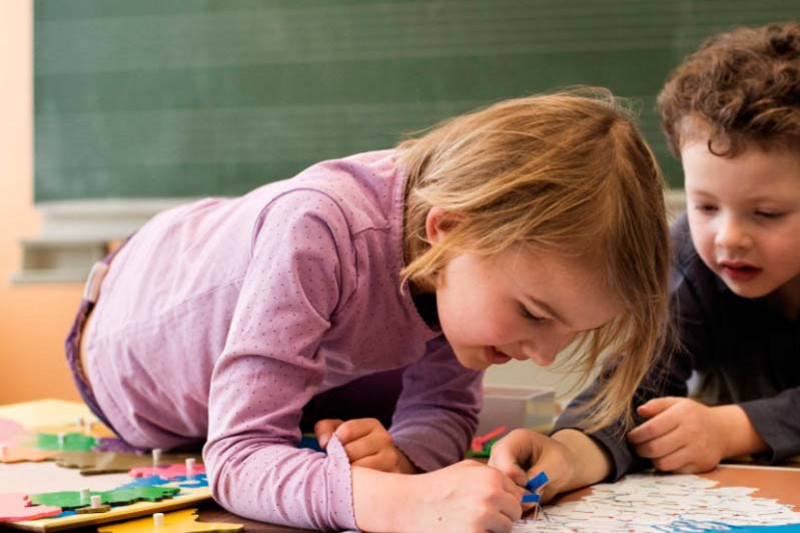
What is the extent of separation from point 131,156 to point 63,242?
0.26m

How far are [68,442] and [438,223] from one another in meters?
0.59

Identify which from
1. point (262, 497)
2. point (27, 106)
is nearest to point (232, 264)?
point (262, 497)

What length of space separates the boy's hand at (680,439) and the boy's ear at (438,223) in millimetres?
321

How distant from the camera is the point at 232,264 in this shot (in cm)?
100

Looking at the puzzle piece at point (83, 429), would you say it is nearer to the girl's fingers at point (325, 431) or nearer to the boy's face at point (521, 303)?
the girl's fingers at point (325, 431)

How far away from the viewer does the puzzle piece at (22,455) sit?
105 centimetres

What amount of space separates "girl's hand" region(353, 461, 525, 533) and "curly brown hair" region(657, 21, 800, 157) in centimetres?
58

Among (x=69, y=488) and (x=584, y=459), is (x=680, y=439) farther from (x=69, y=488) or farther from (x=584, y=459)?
(x=69, y=488)

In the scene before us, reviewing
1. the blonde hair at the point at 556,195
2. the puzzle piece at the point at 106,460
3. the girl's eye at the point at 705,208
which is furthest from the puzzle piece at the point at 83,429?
the girl's eye at the point at 705,208

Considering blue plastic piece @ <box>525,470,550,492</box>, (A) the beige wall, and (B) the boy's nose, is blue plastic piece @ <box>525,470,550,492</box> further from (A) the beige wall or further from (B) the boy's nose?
(A) the beige wall

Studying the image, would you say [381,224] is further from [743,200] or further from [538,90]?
[538,90]

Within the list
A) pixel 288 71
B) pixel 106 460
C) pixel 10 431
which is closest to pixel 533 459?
pixel 106 460

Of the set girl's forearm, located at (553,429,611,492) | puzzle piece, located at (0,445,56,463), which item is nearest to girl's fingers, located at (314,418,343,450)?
girl's forearm, located at (553,429,611,492)

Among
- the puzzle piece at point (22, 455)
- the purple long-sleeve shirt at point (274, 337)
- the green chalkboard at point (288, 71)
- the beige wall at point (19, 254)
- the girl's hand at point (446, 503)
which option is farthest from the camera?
the beige wall at point (19, 254)
